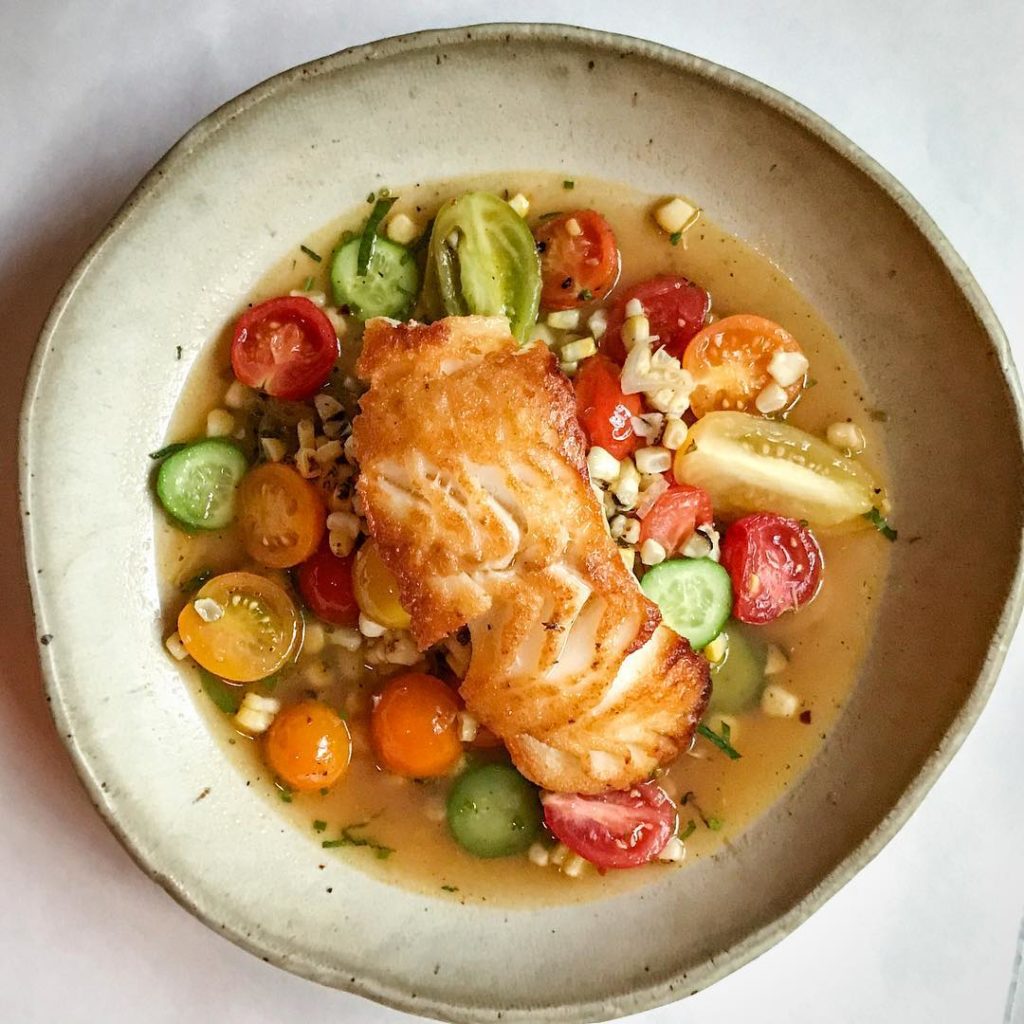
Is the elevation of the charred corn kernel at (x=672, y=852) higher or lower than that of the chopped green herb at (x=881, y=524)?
lower

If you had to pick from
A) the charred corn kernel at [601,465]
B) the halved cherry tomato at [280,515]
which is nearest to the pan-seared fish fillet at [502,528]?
the charred corn kernel at [601,465]

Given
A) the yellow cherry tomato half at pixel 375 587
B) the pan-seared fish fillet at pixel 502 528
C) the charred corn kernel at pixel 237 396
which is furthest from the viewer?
the charred corn kernel at pixel 237 396

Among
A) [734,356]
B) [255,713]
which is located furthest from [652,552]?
Result: [255,713]

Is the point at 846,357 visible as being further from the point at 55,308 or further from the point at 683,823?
the point at 55,308

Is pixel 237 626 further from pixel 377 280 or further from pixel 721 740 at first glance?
pixel 721 740

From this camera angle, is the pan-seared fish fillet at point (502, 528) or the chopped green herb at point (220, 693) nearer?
the pan-seared fish fillet at point (502, 528)

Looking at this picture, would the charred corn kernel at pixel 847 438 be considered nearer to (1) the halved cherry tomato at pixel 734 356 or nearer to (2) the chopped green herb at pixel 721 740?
(1) the halved cherry tomato at pixel 734 356

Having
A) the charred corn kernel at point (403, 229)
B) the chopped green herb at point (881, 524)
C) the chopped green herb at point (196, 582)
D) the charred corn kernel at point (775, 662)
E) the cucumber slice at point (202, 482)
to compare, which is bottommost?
the charred corn kernel at point (775, 662)
